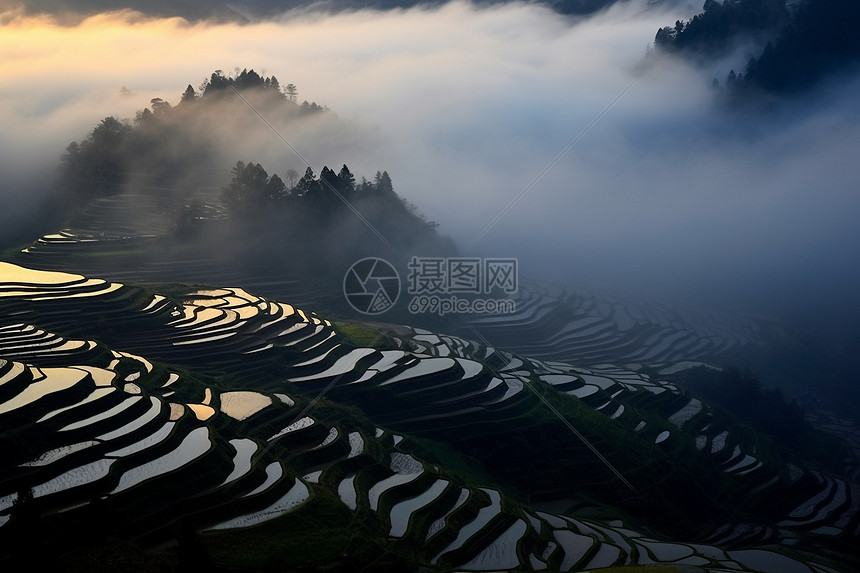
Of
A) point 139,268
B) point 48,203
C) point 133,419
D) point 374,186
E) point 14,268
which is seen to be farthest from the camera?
point 374,186

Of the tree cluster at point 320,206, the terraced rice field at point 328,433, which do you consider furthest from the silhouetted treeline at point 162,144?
→ the terraced rice field at point 328,433

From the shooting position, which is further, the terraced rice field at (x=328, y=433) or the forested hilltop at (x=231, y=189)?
the forested hilltop at (x=231, y=189)

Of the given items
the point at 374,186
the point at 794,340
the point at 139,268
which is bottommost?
the point at 794,340

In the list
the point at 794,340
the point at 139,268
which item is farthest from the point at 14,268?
the point at 794,340

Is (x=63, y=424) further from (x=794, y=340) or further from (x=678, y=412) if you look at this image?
(x=794, y=340)

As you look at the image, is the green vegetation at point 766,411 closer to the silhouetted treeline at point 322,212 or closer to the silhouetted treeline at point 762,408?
the silhouetted treeline at point 762,408

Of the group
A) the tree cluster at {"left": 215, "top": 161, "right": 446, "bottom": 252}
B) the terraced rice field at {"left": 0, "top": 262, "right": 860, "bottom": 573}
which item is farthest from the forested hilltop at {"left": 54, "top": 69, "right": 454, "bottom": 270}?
the terraced rice field at {"left": 0, "top": 262, "right": 860, "bottom": 573}

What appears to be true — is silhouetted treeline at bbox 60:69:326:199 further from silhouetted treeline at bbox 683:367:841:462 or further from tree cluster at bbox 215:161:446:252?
silhouetted treeline at bbox 683:367:841:462

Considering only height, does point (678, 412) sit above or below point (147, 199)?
below

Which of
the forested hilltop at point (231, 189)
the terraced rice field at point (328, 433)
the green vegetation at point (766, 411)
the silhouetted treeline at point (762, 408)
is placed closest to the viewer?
the terraced rice field at point (328, 433)

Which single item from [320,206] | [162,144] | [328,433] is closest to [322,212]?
[320,206]
